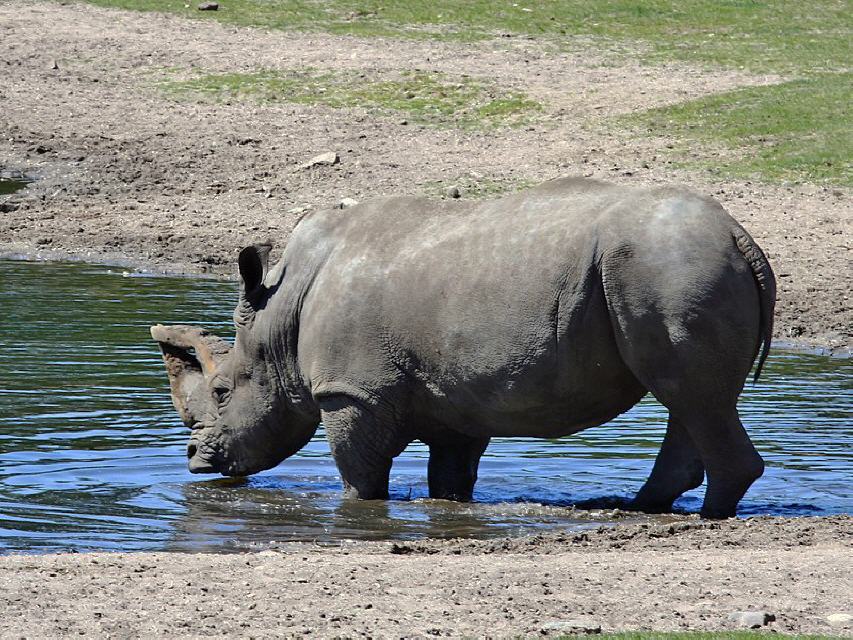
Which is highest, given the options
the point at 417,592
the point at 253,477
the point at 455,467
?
the point at 417,592

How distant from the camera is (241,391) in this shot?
10867mm

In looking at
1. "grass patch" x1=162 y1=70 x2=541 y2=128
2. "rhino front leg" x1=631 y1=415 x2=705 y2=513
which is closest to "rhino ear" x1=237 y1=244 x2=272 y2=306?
"rhino front leg" x1=631 y1=415 x2=705 y2=513

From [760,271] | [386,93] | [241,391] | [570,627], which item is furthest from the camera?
[386,93]

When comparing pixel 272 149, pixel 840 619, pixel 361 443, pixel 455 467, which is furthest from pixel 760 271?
pixel 272 149

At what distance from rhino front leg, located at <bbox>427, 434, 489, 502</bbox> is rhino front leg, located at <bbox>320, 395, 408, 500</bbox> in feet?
1.01

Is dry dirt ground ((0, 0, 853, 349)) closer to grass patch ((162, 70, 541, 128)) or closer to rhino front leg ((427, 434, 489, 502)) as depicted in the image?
grass patch ((162, 70, 541, 128))

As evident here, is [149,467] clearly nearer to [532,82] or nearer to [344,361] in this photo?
[344,361]

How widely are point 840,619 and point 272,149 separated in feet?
53.5

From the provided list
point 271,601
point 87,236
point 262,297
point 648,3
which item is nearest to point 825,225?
point 87,236

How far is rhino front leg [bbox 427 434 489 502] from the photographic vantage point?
10.4 m

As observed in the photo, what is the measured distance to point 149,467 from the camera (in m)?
11.2

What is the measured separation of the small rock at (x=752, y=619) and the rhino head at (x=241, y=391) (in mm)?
4267

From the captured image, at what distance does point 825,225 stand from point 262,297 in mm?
8839

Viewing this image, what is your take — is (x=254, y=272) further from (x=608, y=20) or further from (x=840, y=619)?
(x=608, y=20)
